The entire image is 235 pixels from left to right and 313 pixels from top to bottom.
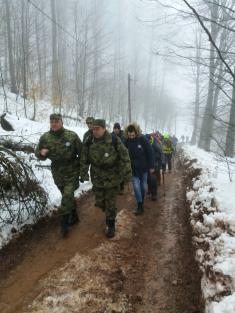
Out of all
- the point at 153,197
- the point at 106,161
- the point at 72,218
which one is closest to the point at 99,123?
the point at 106,161

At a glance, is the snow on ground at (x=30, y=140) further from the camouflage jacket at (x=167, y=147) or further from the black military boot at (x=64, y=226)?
the camouflage jacket at (x=167, y=147)

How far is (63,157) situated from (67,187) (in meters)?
0.58

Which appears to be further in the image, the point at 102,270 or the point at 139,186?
the point at 139,186

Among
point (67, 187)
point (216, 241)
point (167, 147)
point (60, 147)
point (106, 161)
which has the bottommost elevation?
point (167, 147)

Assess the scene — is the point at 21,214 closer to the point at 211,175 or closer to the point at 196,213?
the point at 196,213

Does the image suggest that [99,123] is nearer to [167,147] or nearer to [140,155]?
[140,155]

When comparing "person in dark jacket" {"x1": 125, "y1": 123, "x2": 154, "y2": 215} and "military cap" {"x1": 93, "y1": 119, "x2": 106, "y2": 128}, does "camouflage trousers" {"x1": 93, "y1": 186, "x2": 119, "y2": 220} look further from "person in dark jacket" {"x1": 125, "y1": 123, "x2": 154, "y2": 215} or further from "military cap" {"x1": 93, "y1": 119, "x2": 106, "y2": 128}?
"person in dark jacket" {"x1": 125, "y1": 123, "x2": 154, "y2": 215}

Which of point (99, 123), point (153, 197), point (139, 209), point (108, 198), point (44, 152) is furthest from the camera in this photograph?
point (153, 197)

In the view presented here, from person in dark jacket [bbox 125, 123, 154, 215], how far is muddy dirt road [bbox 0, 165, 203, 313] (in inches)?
31.5

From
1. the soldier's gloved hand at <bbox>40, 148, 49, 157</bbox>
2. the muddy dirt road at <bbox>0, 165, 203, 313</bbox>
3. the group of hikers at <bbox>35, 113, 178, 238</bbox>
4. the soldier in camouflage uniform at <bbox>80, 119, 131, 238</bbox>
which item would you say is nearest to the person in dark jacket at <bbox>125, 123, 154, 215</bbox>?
the muddy dirt road at <bbox>0, 165, 203, 313</bbox>

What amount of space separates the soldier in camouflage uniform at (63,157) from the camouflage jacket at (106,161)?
291mm

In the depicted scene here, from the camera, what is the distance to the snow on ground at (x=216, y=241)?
Answer: 10.4ft

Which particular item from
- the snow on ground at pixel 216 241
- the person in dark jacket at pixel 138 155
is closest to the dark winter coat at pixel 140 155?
the person in dark jacket at pixel 138 155

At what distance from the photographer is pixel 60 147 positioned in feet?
17.7
